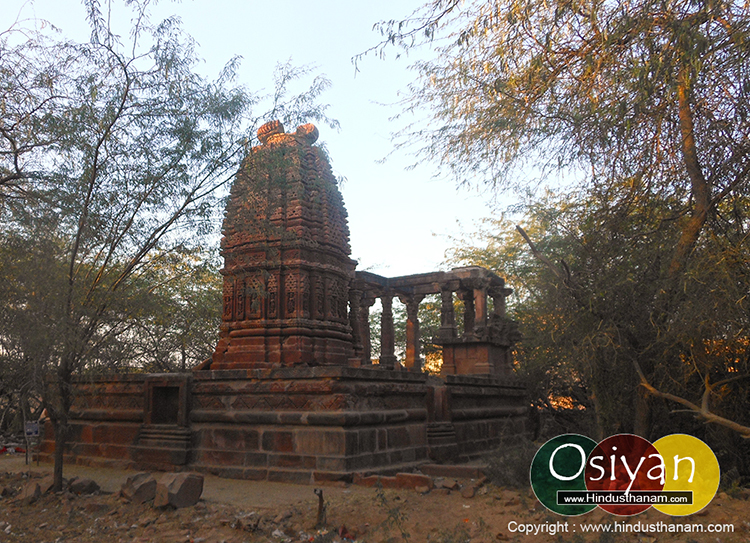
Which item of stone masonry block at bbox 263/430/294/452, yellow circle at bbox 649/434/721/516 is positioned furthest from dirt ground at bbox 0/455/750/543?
stone masonry block at bbox 263/430/294/452

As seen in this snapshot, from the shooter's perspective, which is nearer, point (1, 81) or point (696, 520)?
point (696, 520)

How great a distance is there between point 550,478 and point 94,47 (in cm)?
710

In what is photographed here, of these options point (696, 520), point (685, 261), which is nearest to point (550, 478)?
point (696, 520)

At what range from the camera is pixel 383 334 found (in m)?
19.1

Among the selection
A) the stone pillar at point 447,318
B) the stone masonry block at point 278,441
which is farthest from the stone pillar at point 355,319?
the stone masonry block at point 278,441

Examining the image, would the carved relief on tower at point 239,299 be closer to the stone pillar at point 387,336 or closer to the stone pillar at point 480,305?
the stone pillar at point 480,305

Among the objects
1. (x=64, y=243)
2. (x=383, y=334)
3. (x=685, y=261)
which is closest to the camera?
(x=685, y=261)

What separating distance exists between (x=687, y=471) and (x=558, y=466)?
1234mm

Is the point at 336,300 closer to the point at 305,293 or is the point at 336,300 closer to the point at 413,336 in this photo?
the point at 305,293

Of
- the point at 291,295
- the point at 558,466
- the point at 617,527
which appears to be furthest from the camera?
the point at 291,295

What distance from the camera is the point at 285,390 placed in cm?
850

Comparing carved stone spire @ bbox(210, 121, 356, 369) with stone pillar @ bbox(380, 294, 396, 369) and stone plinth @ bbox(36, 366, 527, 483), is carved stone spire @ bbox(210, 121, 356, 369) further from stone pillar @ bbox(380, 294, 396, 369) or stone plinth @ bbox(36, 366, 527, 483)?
stone pillar @ bbox(380, 294, 396, 369)

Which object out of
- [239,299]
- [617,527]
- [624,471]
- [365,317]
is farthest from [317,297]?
[365,317]

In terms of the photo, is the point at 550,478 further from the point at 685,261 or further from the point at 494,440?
the point at 494,440
